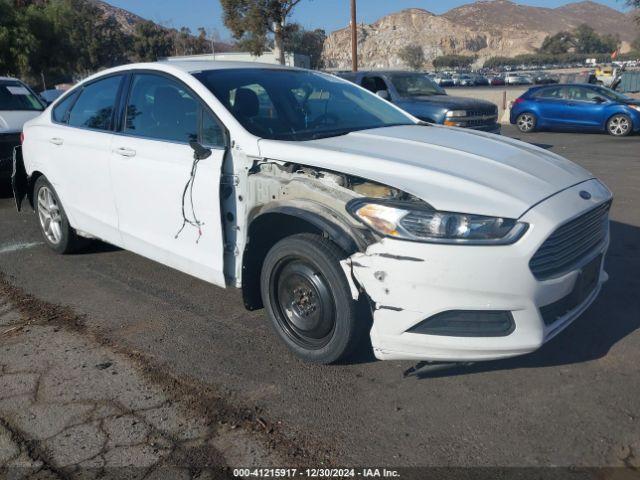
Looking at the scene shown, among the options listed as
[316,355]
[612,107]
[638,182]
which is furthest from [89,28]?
[316,355]

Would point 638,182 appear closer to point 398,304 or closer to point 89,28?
point 398,304

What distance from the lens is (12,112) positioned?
30.2ft

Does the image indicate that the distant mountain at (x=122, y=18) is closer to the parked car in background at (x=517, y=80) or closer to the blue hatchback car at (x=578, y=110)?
the parked car in background at (x=517, y=80)

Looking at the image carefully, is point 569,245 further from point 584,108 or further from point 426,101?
point 584,108

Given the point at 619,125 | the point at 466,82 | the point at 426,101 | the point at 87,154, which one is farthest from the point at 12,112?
the point at 466,82

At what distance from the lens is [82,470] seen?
8.94 feet

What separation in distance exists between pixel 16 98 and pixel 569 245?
9.34m

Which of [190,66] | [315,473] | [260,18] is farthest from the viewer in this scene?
[260,18]

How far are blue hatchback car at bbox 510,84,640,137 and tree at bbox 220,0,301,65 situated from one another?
14.7 meters

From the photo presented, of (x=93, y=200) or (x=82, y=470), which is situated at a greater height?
(x=93, y=200)

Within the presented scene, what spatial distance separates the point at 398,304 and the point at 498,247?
0.56 metres

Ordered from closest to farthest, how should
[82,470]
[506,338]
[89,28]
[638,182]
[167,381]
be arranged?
[82,470] < [506,338] < [167,381] < [638,182] < [89,28]

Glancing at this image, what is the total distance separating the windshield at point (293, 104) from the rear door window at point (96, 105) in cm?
105

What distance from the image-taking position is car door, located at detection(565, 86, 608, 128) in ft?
53.4
